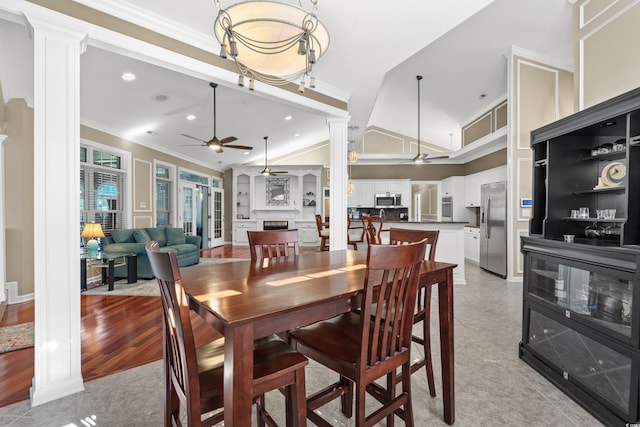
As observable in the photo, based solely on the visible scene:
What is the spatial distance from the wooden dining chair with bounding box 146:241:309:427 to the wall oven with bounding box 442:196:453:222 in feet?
24.7

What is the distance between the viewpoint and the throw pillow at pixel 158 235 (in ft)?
18.7

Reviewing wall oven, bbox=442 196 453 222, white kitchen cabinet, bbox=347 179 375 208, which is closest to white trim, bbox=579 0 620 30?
wall oven, bbox=442 196 453 222

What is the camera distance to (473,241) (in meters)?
6.48

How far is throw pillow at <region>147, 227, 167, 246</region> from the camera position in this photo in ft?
18.7

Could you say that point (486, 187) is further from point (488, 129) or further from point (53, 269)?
point (53, 269)

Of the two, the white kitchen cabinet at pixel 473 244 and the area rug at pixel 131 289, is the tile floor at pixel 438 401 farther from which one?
the white kitchen cabinet at pixel 473 244

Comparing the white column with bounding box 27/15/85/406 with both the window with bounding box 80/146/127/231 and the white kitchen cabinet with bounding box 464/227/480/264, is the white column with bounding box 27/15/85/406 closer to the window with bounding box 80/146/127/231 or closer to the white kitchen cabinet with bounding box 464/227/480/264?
the window with bounding box 80/146/127/231

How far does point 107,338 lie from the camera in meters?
2.70

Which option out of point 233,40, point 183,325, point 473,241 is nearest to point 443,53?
point 473,241

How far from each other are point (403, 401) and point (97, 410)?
1729mm

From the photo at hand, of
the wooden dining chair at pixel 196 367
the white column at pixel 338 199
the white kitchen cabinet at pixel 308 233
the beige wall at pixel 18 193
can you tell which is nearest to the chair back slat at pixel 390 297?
the wooden dining chair at pixel 196 367

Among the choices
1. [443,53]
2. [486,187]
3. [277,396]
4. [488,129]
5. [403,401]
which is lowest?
[277,396]

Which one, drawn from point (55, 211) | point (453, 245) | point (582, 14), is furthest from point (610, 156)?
point (55, 211)

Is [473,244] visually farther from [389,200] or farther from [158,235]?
[158,235]
